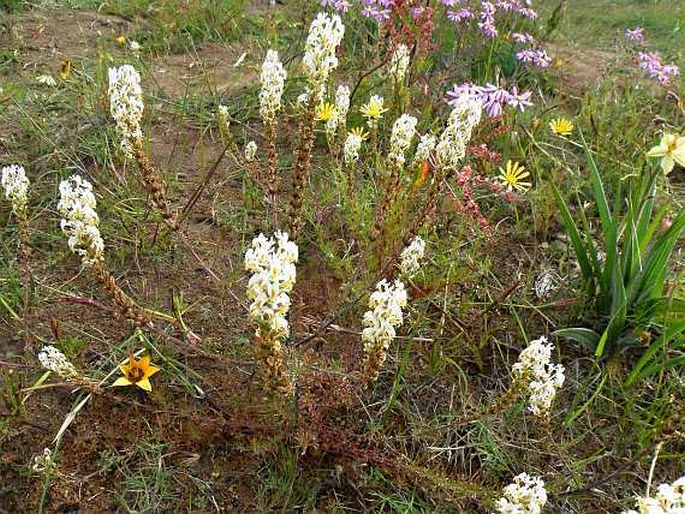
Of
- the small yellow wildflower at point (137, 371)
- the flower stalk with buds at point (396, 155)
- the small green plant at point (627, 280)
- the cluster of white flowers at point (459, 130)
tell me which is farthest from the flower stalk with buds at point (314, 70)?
the small green plant at point (627, 280)

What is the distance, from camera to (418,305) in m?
2.33

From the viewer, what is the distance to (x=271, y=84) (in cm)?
184

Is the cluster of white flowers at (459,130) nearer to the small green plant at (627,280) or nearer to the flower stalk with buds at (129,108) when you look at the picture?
the small green plant at (627,280)

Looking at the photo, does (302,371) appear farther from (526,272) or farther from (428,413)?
(526,272)

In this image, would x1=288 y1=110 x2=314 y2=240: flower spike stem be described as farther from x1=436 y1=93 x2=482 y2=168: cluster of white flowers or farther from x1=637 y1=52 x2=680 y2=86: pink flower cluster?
x1=637 y1=52 x2=680 y2=86: pink flower cluster

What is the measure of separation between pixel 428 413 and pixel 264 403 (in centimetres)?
55

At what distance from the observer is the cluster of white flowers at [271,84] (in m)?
1.83

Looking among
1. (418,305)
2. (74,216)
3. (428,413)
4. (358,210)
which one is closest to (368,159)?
(358,210)

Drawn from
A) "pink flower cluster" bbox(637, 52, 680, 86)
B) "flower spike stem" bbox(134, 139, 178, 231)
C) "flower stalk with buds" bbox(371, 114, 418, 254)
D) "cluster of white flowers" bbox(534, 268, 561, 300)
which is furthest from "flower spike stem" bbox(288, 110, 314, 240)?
"pink flower cluster" bbox(637, 52, 680, 86)

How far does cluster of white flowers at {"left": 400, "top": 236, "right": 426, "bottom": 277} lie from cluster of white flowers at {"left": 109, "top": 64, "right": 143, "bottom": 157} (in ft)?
2.77

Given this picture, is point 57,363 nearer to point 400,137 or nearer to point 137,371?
point 137,371

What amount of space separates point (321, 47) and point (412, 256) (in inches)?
26.5

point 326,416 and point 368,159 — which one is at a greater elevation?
point 368,159

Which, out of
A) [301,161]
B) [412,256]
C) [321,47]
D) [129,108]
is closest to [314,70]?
[321,47]
